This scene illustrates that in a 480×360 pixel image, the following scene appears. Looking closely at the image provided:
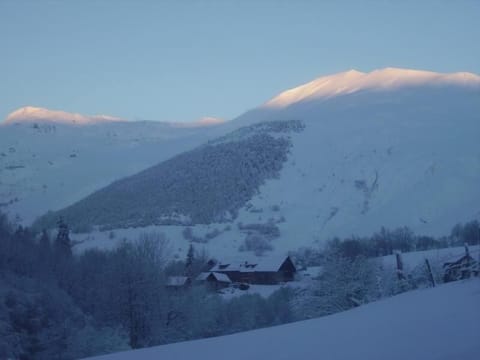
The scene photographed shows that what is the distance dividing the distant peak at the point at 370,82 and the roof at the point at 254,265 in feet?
340

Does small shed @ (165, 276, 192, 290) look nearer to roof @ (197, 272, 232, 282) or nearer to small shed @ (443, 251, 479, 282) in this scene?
roof @ (197, 272, 232, 282)

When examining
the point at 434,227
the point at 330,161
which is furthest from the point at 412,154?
the point at 434,227

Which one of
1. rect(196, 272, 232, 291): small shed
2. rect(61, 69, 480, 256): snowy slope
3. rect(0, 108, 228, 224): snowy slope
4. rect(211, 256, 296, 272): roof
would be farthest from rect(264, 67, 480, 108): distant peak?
rect(196, 272, 232, 291): small shed

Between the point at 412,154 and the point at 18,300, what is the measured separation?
79.7m

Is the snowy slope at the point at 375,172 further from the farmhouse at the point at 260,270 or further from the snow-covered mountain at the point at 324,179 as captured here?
the farmhouse at the point at 260,270

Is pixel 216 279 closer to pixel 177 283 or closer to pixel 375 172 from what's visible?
pixel 177 283

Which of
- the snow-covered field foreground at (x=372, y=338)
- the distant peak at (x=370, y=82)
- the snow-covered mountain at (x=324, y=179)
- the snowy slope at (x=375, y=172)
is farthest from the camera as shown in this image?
the distant peak at (x=370, y=82)

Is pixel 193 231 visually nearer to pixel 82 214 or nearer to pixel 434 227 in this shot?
pixel 82 214

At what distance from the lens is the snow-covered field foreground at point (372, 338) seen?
5227 millimetres

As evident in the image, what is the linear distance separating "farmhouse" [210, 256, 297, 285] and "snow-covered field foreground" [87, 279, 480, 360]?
46.1 metres

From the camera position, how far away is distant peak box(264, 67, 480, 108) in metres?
150

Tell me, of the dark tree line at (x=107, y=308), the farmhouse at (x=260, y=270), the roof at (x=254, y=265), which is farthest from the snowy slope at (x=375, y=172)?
the dark tree line at (x=107, y=308)

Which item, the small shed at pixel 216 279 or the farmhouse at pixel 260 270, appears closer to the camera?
the small shed at pixel 216 279

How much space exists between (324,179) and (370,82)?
8211cm
